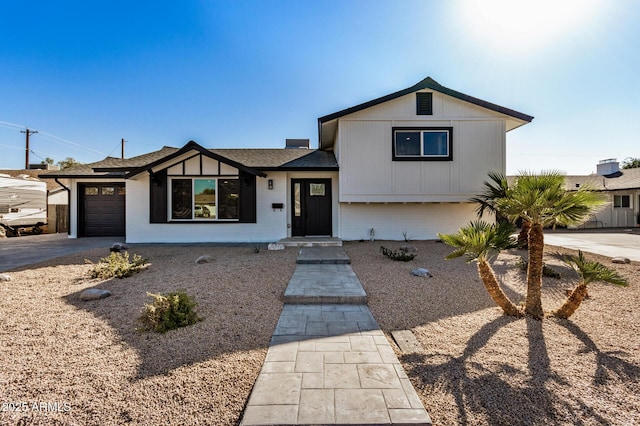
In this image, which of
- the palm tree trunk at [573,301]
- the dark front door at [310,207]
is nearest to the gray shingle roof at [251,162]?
the dark front door at [310,207]

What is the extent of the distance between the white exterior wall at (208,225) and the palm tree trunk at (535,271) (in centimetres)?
756

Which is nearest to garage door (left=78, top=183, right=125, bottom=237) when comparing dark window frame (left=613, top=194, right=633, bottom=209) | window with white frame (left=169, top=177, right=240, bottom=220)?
window with white frame (left=169, top=177, right=240, bottom=220)

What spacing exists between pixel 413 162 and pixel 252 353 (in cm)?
840

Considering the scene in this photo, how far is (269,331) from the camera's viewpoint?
330 cm

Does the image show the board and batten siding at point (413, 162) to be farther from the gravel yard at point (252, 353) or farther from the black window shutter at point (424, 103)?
the gravel yard at point (252, 353)

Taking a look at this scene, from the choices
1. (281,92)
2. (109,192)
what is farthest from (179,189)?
(281,92)

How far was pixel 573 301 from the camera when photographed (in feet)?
11.5

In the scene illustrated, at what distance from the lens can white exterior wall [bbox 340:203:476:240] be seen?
10.3m

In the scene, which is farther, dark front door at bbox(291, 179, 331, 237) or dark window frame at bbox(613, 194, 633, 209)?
dark window frame at bbox(613, 194, 633, 209)

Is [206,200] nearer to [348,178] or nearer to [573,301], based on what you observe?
[348,178]

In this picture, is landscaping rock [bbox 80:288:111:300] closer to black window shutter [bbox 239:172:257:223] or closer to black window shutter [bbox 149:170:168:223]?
black window shutter [bbox 239:172:257:223]

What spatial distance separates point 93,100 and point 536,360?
19448mm

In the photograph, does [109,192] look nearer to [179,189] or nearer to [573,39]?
[179,189]

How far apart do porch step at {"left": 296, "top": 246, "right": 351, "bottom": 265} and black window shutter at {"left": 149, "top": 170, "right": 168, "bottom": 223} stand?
5.25m
